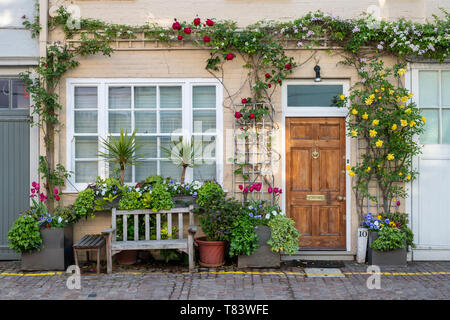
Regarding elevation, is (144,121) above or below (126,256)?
above

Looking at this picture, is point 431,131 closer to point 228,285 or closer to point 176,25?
point 228,285

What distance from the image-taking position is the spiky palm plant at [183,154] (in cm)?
705

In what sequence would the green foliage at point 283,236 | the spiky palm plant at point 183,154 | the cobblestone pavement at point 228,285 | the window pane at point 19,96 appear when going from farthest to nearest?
the window pane at point 19,96
the spiky palm plant at point 183,154
the green foliage at point 283,236
the cobblestone pavement at point 228,285

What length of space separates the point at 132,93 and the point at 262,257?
3399 millimetres

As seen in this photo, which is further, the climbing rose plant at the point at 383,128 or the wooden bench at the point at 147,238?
the climbing rose plant at the point at 383,128

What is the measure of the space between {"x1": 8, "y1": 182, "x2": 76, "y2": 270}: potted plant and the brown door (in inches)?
141

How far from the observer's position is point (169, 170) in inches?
289

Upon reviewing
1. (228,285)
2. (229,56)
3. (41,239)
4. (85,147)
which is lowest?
(228,285)

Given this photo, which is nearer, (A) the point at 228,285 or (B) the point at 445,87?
(A) the point at 228,285

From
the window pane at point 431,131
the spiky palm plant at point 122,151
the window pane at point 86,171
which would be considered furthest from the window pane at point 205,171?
the window pane at point 431,131

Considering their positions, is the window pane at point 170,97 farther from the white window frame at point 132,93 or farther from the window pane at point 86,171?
the window pane at point 86,171

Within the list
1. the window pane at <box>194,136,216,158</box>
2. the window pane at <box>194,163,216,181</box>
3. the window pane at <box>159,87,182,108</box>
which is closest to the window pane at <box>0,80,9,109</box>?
the window pane at <box>159,87,182,108</box>

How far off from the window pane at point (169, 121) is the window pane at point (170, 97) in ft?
0.39

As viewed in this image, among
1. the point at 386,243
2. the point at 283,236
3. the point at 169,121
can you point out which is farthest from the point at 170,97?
the point at 386,243
